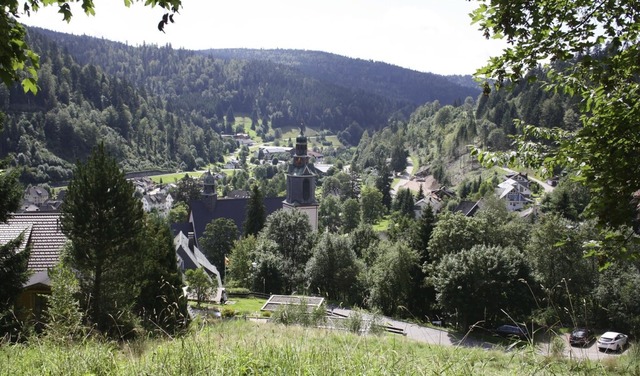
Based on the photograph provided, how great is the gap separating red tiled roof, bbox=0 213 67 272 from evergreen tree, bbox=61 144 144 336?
260 centimetres

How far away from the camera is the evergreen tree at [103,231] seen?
1495 centimetres

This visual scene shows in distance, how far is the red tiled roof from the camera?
17.5 m

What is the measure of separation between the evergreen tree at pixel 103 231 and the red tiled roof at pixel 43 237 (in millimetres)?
2600

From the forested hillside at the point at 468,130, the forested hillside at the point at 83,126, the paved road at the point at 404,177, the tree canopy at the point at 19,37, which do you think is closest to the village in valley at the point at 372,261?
the tree canopy at the point at 19,37

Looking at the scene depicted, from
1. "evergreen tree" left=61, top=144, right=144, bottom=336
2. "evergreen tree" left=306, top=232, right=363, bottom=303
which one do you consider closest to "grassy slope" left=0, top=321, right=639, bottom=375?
"evergreen tree" left=61, top=144, right=144, bottom=336

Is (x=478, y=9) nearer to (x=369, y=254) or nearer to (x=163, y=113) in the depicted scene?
(x=369, y=254)

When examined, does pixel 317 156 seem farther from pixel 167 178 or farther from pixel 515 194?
pixel 515 194

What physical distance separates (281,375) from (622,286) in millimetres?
27725

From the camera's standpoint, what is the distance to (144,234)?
15961 millimetres

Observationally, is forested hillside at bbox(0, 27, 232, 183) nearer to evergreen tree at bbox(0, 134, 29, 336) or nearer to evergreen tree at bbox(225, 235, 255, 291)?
evergreen tree at bbox(225, 235, 255, 291)

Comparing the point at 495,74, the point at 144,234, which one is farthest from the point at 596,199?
the point at 144,234

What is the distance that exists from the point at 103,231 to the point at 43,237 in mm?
4445

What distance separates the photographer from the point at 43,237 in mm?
18172

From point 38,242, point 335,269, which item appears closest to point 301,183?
point 335,269
